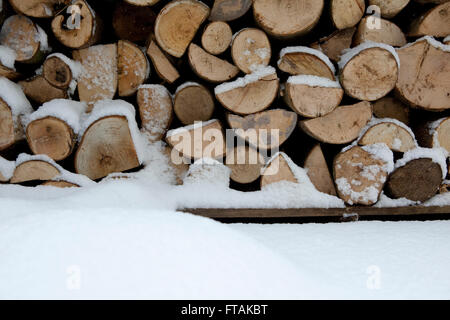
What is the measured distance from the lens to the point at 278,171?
1435mm

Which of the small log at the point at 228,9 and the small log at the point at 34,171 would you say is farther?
the small log at the point at 34,171

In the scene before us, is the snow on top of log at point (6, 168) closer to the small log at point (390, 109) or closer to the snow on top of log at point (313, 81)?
the snow on top of log at point (313, 81)

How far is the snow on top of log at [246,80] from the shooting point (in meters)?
1.36

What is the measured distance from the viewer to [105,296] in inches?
26.9

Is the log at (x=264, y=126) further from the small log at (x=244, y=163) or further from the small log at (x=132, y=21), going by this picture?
the small log at (x=132, y=21)

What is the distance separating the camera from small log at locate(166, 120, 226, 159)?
1.42 m

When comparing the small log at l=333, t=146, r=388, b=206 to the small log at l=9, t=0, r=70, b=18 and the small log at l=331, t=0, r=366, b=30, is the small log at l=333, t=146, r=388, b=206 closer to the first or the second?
the small log at l=331, t=0, r=366, b=30

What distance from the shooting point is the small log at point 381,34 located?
1.36 meters

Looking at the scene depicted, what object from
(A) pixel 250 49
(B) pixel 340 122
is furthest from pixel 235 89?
(B) pixel 340 122

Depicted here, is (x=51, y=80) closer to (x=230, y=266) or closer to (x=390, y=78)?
(x=230, y=266)

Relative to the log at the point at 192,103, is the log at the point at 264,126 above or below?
below

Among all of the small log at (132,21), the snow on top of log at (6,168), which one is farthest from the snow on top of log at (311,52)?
the snow on top of log at (6,168)

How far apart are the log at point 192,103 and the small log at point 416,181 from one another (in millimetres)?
859

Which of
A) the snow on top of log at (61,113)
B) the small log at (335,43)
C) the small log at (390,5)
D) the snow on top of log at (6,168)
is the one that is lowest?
the snow on top of log at (6,168)
